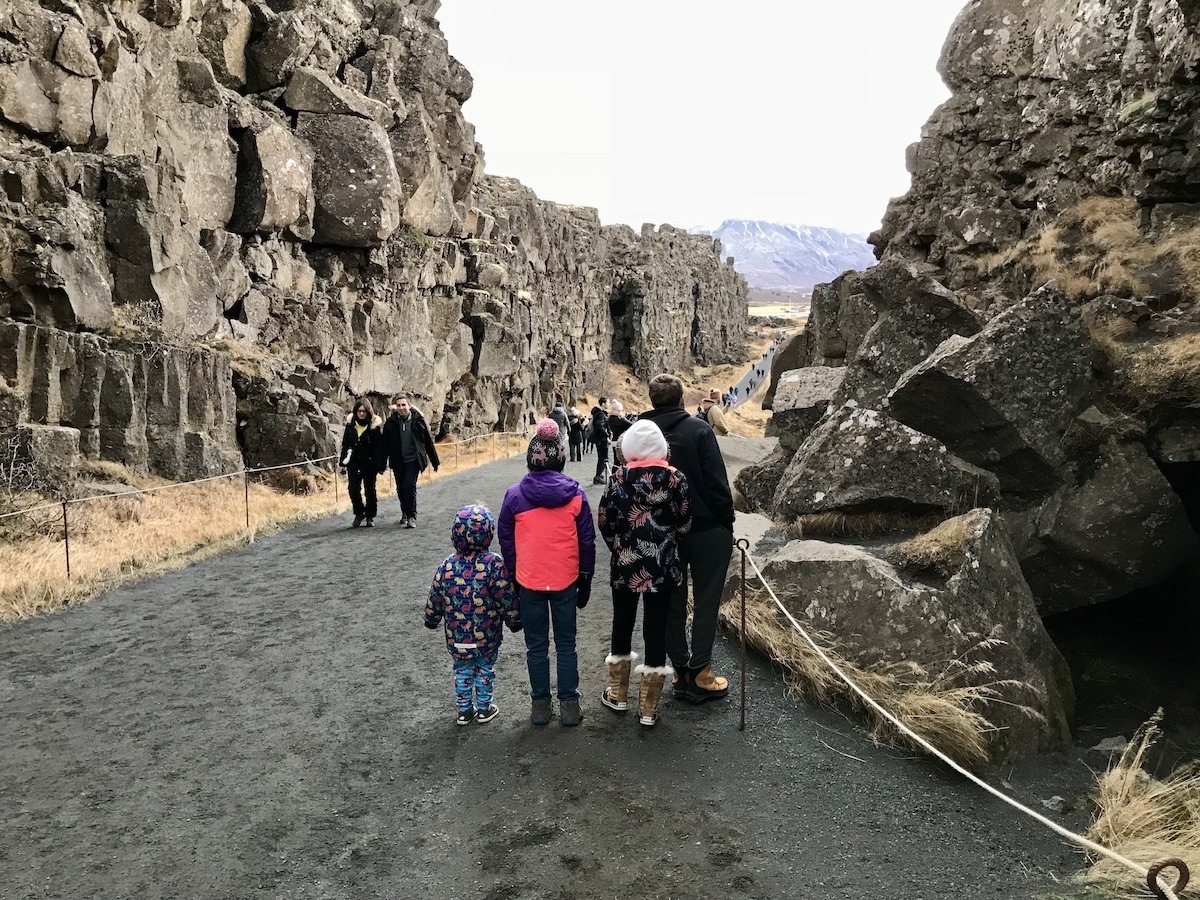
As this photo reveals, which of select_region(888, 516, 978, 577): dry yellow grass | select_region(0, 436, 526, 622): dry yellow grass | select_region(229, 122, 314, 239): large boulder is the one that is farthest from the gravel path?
select_region(229, 122, 314, 239): large boulder

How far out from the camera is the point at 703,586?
6672mm

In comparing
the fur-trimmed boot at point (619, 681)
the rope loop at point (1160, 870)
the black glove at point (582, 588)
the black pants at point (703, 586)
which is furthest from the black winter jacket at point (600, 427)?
the rope loop at point (1160, 870)

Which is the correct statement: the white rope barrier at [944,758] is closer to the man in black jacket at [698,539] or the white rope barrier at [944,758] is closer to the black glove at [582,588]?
the man in black jacket at [698,539]

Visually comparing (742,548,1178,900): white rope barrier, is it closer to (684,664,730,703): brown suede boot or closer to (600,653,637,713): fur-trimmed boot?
(684,664,730,703): brown suede boot

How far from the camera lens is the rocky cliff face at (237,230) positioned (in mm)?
14523

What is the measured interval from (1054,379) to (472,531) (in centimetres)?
716

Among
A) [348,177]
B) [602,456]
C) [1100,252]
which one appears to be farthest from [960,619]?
[348,177]

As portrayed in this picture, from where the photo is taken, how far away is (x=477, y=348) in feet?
124

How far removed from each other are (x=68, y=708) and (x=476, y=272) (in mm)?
32897

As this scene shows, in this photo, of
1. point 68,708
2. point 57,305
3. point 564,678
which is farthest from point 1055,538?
point 57,305

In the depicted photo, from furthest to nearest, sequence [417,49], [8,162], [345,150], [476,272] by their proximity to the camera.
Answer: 1. [476,272]
2. [417,49]
3. [345,150]
4. [8,162]

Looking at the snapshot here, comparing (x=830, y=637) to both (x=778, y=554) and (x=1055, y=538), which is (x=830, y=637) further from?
(x=1055, y=538)

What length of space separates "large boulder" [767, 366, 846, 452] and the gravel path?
17.7 ft

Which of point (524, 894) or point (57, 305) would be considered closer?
point (524, 894)
